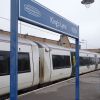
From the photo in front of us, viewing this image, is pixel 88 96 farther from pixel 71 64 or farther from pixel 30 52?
pixel 71 64

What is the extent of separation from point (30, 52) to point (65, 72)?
712 cm

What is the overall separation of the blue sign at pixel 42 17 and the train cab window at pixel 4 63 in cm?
445

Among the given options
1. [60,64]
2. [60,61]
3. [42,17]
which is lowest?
[60,64]

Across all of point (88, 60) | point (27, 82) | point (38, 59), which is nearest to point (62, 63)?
point (38, 59)

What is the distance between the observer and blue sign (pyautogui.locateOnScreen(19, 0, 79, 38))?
5.17 meters

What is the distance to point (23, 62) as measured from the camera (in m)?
13.2

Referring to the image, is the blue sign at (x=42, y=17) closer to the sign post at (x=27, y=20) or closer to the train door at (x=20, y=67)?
the sign post at (x=27, y=20)

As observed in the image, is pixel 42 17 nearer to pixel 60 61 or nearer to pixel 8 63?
pixel 8 63

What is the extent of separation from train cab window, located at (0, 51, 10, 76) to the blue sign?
14.6 feet

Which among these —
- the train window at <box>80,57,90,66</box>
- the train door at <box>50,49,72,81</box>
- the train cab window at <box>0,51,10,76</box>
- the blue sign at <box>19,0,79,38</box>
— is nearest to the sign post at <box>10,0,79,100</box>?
the blue sign at <box>19,0,79,38</box>

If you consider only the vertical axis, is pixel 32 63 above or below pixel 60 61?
below

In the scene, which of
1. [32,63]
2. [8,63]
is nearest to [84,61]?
[32,63]

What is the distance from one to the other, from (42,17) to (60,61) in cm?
1377

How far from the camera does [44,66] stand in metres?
15.8
